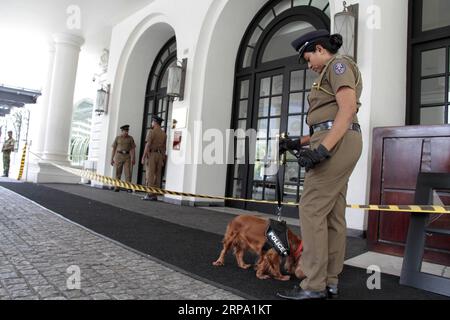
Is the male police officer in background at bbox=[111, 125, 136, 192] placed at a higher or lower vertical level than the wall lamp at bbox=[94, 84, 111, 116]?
lower

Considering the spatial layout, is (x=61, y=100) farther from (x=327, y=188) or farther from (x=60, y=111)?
(x=327, y=188)

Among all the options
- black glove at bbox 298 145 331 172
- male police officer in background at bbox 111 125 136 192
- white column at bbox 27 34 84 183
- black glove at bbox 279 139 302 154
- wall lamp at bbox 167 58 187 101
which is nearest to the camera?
black glove at bbox 298 145 331 172

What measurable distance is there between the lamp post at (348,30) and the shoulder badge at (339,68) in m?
2.74

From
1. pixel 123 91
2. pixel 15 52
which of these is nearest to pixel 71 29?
pixel 123 91

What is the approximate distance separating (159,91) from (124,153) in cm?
202

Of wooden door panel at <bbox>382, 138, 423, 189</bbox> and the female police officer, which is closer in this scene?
the female police officer

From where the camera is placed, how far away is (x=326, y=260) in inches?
89.6

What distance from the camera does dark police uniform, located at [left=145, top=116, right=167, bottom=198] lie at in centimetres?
841

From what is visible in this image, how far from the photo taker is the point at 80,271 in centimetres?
269

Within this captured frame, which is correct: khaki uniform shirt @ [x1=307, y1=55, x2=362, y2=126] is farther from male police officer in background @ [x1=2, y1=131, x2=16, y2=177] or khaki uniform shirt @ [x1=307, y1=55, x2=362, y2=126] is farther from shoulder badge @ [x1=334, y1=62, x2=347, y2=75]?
male police officer in background @ [x1=2, y1=131, x2=16, y2=177]

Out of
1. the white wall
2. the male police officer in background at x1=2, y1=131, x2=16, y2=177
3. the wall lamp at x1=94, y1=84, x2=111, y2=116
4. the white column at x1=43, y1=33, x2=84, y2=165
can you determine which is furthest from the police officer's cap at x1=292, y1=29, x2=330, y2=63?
the male police officer in background at x1=2, y1=131, x2=16, y2=177

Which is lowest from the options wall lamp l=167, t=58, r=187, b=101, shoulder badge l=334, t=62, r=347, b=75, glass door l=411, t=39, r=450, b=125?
shoulder badge l=334, t=62, r=347, b=75

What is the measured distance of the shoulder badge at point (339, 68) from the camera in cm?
225
